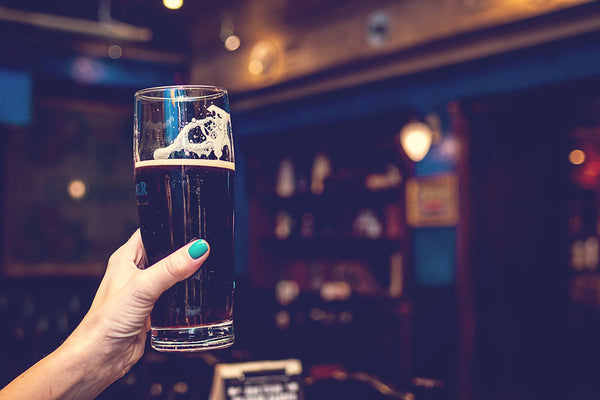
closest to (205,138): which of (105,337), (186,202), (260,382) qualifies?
(186,202)

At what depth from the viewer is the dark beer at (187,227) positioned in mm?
897

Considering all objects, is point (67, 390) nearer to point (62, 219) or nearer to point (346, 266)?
point (346, 266)

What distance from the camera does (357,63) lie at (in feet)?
18.5

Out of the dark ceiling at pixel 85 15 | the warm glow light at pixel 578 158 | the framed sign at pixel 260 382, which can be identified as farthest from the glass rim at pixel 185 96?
the warm glow light at pixel 578 158

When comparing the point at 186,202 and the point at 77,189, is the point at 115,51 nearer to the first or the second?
the point at 77,189

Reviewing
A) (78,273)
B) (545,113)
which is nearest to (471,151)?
(545,113)

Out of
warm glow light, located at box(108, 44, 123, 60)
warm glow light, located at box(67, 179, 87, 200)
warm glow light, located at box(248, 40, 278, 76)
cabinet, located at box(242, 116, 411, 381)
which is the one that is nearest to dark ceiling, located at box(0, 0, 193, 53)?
warm glow light, located at box(108, 44, 123, 60)

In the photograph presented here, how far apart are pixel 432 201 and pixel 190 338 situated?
4.71m

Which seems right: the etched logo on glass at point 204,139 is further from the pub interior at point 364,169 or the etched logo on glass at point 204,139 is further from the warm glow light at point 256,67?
the warm glow light at point 256,67

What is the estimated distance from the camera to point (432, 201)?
17.7ft

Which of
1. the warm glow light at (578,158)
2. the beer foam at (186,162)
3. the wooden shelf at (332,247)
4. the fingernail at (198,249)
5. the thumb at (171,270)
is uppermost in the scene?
the warm glow light at (578,158)

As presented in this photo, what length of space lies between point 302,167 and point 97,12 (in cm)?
269

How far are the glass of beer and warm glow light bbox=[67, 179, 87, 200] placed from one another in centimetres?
603

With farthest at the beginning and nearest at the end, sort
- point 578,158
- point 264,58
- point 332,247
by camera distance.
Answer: point 578,158
point 264,58
point 332,247
